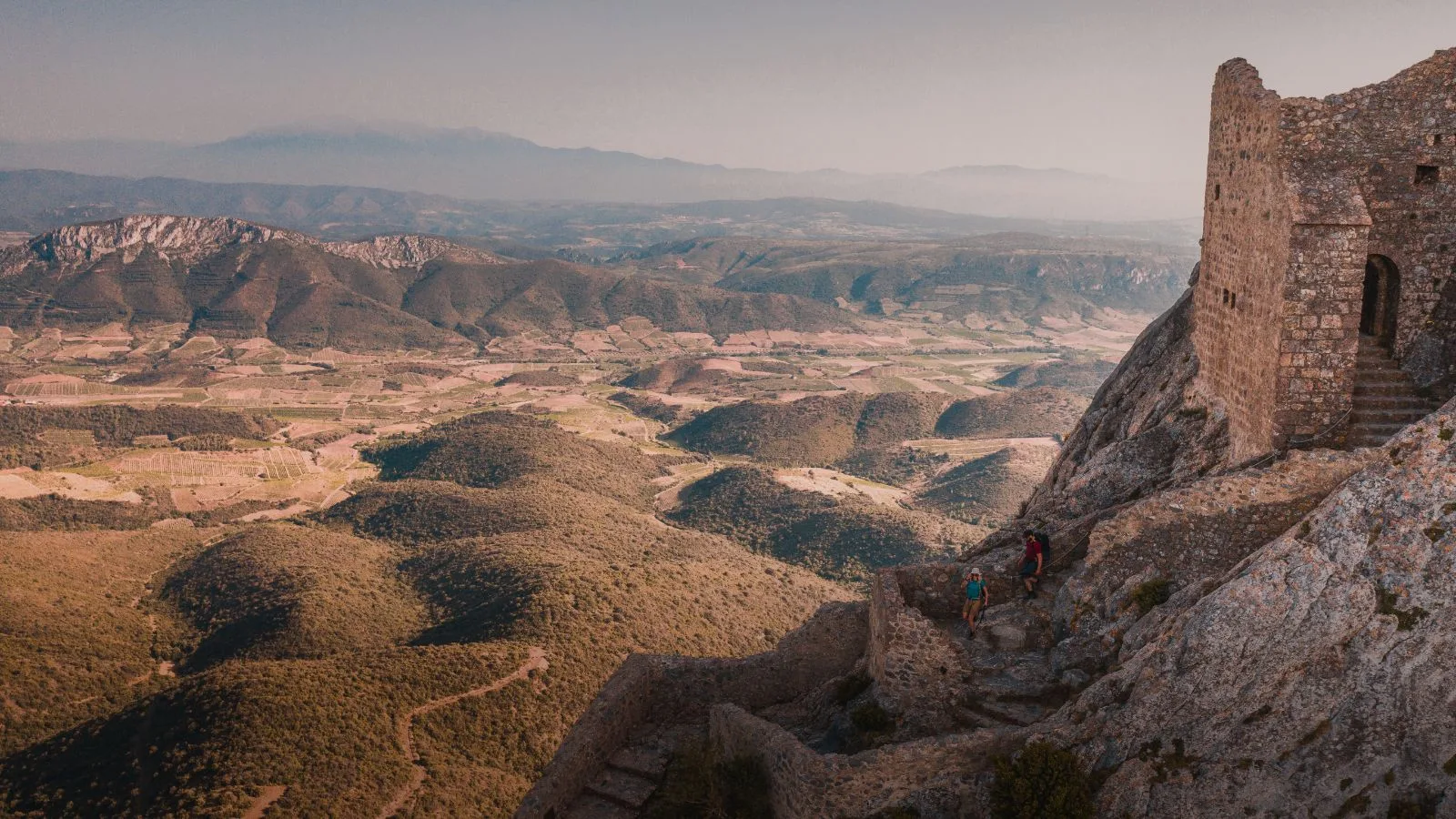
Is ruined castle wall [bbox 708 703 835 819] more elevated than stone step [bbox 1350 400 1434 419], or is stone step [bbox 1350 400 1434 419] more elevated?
stone step [bbox 1350 400 1434 419]

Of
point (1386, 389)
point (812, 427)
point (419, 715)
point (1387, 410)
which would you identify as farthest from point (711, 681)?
point (812, 427)

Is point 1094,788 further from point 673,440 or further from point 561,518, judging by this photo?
point 673,440

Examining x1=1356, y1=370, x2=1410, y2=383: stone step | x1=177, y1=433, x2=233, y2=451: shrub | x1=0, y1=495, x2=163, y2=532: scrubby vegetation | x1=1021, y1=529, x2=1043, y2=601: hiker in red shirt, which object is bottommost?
x1=0, y1=495, x2=163, y2=532: scrubby vegetation

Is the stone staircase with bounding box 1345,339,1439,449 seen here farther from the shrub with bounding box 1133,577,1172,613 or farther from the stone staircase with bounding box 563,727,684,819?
the stone staircase with bounding box 563,727,684,819

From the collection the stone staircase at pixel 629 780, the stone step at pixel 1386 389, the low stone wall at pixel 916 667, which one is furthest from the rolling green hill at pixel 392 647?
the stone step at pixel 1386 389

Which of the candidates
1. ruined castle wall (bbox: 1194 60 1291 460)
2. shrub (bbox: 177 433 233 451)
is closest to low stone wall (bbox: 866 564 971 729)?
ruined castle wall (bbox: 1194 60 1291 460)

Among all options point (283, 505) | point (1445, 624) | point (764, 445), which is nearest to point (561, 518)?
point (283, 505)
